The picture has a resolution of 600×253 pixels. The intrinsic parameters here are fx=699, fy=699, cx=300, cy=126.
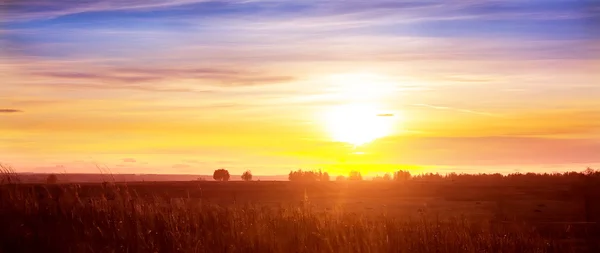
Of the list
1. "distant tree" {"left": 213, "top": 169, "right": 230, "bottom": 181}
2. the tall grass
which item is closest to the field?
the tall grass

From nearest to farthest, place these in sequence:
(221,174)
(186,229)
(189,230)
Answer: (189,230) < (186,229) < (221,174)

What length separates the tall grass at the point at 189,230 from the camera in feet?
47.3

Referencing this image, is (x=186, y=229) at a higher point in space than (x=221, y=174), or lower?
lower

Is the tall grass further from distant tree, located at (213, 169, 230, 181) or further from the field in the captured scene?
distant tree, located at (213, 169, 230, 181)

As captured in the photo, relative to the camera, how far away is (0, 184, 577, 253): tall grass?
14430 millimetres

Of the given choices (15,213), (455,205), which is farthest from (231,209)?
(455,205)

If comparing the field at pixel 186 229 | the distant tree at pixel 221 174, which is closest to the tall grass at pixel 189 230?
the field at pixel 186 229

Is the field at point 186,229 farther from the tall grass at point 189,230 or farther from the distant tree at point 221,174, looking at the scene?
the distant tree at point 221,174

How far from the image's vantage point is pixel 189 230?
48.9 ft

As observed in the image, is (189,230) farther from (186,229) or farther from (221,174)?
(221,174)

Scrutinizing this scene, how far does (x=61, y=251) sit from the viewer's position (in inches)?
556

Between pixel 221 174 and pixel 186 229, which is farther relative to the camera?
pixel 221 174

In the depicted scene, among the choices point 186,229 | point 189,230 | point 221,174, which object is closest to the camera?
point 189,230

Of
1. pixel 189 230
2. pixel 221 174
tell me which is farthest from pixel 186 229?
pixel 221 174
